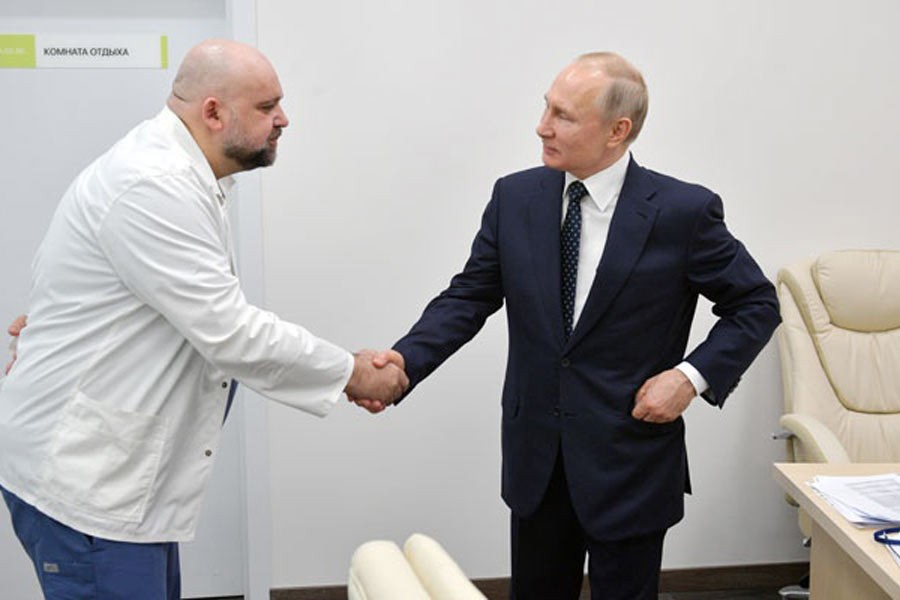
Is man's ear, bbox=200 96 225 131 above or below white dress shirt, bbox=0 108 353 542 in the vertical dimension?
above

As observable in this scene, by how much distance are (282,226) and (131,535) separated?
1.47m

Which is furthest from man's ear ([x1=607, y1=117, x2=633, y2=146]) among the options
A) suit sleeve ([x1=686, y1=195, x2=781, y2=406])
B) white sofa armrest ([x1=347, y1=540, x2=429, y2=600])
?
white sofa armrest ([x1=347, y1=540, x2=429, y2=600])

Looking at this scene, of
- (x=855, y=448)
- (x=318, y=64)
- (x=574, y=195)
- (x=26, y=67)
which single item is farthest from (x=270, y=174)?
→ (x=855, y=448)

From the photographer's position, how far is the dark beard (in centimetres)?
211

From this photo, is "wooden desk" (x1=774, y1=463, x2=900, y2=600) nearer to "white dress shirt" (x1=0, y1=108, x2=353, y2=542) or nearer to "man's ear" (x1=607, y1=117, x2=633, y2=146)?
"man's ear" (x1=607, y1=117, x2=633, y2=146)

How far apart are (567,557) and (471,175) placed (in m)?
1.37

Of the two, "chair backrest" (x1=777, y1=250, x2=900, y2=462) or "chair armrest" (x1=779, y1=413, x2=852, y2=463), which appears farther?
"chair backrest" (x1=777, y1=250, x2=900, y2=462)

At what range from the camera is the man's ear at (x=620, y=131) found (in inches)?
88.8

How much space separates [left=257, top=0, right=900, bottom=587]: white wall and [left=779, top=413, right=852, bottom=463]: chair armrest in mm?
462

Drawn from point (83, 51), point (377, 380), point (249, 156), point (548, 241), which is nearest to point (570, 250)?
point (548, 241)

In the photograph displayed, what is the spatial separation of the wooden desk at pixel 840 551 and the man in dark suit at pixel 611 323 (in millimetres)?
270

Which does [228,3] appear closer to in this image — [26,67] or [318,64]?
[318,64]

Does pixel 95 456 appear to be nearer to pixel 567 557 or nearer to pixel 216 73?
pixel 216 73

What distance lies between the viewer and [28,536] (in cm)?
206
